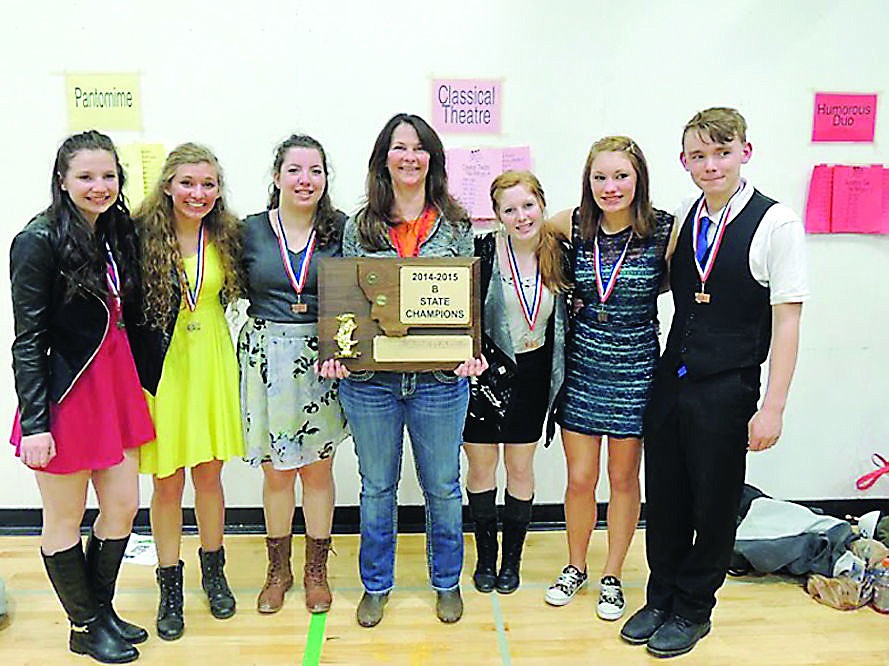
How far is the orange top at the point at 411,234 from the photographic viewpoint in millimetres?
2449

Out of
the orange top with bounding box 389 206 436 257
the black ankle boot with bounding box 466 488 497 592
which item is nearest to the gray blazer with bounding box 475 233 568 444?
the orange top with bounding box 389 206 436 257

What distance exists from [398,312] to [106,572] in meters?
1.18

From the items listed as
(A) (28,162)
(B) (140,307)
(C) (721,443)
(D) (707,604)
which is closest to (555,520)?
(D) (707,604)

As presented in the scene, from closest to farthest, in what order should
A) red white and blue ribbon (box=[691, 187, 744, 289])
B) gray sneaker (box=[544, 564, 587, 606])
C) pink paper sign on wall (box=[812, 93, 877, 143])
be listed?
red white and blue ribbon (box=[691, 187, 744, 289]), gray sneaker (box=[544, 564, 587, 606]), pink paper sign on wall (box=[812, 93, 877, 143])

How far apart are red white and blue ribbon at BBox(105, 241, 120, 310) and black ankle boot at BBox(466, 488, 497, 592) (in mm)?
1336

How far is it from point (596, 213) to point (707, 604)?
1.26 meters

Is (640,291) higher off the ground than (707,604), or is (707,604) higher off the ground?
(640,291)

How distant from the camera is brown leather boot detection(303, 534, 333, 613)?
2.72 meters

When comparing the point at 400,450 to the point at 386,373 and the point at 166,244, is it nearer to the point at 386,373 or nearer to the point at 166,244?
the point at 386,373

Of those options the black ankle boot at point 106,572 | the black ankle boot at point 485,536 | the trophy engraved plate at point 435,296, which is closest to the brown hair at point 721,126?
the trophy engraved plate at point 435,296

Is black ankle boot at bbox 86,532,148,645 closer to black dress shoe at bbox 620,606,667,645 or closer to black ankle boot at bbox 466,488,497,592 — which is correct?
black ankle boot at bbox 466,488,497,592

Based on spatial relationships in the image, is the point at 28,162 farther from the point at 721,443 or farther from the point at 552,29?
the point at 721,443

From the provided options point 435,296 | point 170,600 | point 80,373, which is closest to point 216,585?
point 170,600

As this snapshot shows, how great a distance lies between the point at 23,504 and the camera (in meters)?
3.40
